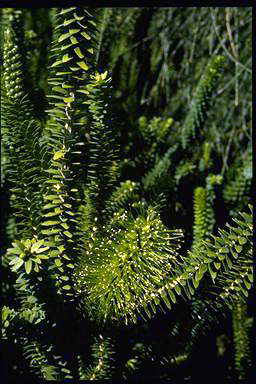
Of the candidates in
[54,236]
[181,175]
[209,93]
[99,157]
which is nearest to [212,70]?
[209,93]

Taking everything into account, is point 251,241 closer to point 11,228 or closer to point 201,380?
point 201,380

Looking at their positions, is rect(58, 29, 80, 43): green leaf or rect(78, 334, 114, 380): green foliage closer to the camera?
rect(58, 29, 80, 43): green leaf

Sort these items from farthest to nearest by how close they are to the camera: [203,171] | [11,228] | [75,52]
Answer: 1. [203,171]
2. [11,228]
3. [75,52]

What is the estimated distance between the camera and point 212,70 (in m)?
0.69

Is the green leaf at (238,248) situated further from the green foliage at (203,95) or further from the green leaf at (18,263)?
the green foliage at (203,95)

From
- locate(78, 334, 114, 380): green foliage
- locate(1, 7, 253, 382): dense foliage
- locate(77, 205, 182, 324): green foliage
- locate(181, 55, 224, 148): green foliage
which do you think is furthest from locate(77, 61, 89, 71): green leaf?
locate(181, 55, 224, 148): green foliage

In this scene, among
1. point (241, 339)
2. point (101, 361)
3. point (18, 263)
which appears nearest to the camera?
point (18, 263)

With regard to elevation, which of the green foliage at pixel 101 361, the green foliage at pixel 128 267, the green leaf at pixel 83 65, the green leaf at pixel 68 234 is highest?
the green leaf at pixel 83 65

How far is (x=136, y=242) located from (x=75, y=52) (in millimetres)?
154

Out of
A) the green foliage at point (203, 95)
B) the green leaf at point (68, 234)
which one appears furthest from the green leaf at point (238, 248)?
the green foliage at point (203, 95)

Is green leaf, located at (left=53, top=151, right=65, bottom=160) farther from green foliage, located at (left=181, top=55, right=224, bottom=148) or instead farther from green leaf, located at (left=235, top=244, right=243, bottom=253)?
green foliage, located at (left=181, top=55, right=224, bottom=148)

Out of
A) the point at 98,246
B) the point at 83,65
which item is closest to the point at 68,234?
the point at 98,246

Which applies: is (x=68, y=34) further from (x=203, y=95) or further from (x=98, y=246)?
(x=203, y=95)

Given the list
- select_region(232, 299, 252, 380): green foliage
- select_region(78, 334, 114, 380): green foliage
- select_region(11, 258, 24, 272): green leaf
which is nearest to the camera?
select_region(11, 258, 24, 272): green leaf
